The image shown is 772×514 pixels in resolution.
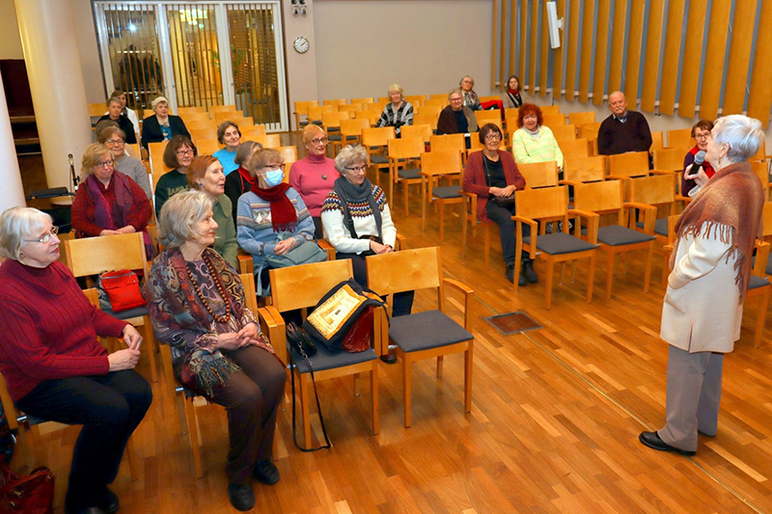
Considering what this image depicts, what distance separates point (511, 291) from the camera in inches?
201

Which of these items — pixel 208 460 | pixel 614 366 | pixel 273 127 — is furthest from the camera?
pixel 273 127

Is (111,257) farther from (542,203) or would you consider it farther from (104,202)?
(542,203)

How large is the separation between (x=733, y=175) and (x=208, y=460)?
271cm

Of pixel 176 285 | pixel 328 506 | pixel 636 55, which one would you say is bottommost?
pixel 328 506


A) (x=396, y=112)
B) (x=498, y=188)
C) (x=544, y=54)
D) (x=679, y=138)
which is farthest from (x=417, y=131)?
(x=544, y=54)

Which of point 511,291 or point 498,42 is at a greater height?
point 498,42

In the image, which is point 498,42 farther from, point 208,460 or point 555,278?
point 208,460

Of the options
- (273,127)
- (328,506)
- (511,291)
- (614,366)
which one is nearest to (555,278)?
(511,291)

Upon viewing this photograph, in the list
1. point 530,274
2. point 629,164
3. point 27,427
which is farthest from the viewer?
point 629,164

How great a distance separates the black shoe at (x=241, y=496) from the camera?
106 inches

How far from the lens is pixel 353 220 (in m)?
4.12

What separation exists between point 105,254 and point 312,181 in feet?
5.69

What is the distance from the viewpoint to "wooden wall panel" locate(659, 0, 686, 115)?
845cm

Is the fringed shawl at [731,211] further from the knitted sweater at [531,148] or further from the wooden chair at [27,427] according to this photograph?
the knitted sweater at [531,148]
